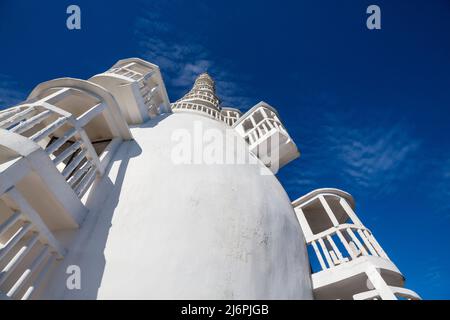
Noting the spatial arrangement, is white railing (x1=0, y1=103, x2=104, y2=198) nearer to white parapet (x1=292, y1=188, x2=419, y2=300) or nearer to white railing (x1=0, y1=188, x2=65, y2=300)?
white railing (x1=0, y1=188, x2=65, y2=300)

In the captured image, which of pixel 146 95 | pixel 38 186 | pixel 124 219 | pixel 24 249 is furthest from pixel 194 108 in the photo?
pixel 24 249

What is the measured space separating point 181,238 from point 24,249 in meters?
2.65

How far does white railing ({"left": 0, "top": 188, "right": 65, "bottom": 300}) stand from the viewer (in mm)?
3414

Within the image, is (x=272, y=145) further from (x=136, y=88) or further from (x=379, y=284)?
(x=379, y=284)

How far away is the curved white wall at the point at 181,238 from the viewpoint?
4.25 metres

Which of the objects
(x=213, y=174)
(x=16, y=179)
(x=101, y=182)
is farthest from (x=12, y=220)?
(x=213, y=174)

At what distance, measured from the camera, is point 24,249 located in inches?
145

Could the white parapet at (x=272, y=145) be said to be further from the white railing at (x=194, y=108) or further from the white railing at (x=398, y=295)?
the white railing at (x=398, y=295)

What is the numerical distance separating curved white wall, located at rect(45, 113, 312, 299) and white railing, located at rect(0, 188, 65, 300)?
35cm

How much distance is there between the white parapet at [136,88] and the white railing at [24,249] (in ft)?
20.2

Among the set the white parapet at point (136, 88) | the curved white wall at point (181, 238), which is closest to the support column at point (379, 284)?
the curved white wall at point (181, 238)

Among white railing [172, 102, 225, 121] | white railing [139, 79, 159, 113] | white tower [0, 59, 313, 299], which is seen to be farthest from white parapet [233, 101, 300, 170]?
white railing [139, 79, 159, 113]
